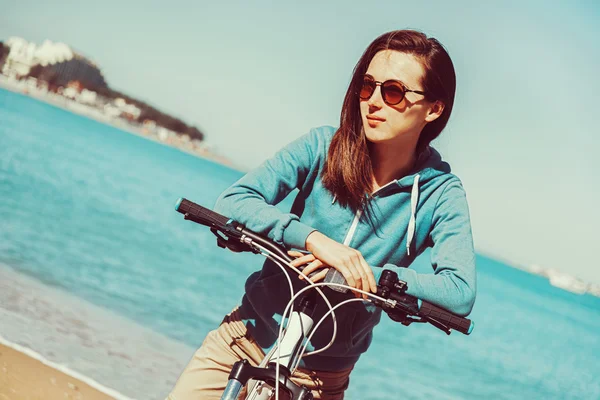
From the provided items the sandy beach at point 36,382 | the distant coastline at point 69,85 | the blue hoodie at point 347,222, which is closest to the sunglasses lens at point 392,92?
the blue hoodie at point 347,222

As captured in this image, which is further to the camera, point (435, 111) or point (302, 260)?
point (435, 111)

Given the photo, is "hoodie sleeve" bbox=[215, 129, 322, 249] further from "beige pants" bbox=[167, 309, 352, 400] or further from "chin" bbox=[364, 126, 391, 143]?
"beige pants" bbox=[167, 309, 352, 400]

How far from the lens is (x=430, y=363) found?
16.3 metres

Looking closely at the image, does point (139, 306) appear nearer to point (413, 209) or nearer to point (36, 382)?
point (36, 382)

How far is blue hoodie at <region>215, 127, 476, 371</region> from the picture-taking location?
217 centimetres

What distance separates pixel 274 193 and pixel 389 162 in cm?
44

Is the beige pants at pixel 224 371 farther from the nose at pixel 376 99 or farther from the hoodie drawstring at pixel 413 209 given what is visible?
the nose at pixel 376 99

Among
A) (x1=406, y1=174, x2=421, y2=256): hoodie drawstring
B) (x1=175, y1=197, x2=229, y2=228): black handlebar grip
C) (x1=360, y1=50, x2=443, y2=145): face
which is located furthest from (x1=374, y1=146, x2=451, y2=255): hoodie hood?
(x1=175, y1=197, x2=229, y2=228): black handlebar grip

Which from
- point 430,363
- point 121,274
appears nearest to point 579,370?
point 430,363

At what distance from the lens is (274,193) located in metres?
2.14

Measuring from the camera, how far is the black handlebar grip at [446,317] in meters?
1.71

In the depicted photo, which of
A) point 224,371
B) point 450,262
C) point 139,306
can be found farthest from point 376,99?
point 139,306

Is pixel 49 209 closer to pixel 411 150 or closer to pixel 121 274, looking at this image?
pixel 121 274

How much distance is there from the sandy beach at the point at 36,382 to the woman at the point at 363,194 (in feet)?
7.08
